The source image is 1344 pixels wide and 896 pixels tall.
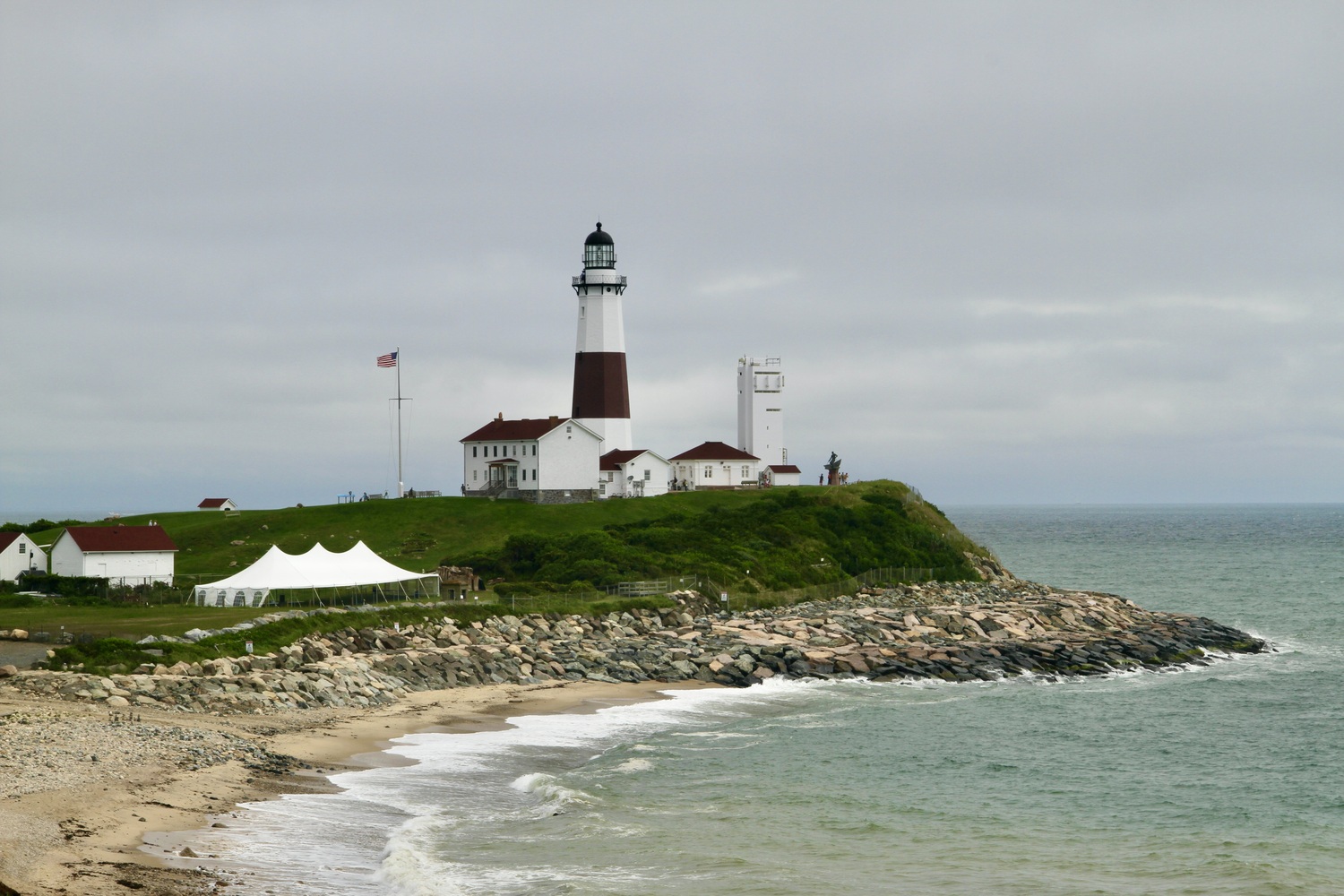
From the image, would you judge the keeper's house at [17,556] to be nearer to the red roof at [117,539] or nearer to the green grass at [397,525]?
the red roof at [117,539]

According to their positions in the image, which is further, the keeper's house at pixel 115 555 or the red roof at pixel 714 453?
the red roof at pixel 714 453

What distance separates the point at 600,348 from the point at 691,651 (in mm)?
33481

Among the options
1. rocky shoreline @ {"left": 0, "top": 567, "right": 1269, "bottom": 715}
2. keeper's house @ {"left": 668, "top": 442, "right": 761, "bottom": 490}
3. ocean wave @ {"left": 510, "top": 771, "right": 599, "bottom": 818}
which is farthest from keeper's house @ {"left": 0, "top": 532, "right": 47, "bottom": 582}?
keeper's house @ {"left": 668, "top": 442, "right": 761, "bottom": 490}

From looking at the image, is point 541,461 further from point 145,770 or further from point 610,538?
point 145,770

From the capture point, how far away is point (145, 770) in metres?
19.4

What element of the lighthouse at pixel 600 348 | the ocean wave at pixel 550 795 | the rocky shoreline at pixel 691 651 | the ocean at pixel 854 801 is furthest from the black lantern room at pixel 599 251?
the ocean wave at pixel 550 795

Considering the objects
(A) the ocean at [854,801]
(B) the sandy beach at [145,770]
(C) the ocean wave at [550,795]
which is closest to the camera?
(B) the sandy beach at [145,770]

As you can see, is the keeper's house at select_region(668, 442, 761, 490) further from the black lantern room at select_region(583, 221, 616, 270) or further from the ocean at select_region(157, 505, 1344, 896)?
the ocean at select_region(157, 505, 1344, 896)

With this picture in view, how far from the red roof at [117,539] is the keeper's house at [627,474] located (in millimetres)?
27508

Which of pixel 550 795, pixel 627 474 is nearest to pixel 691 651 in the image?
pixel 550 795

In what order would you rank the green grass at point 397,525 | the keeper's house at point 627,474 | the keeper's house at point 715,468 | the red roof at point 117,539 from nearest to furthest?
the red roof at point 117,539 < the green grass at point 397,525 < the keeper's house at point 627,474 < the keeper's house at point 715,468

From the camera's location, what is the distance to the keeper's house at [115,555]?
1704 inches

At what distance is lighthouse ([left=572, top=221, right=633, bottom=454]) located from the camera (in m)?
69.4

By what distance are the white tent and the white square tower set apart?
39.1 m
